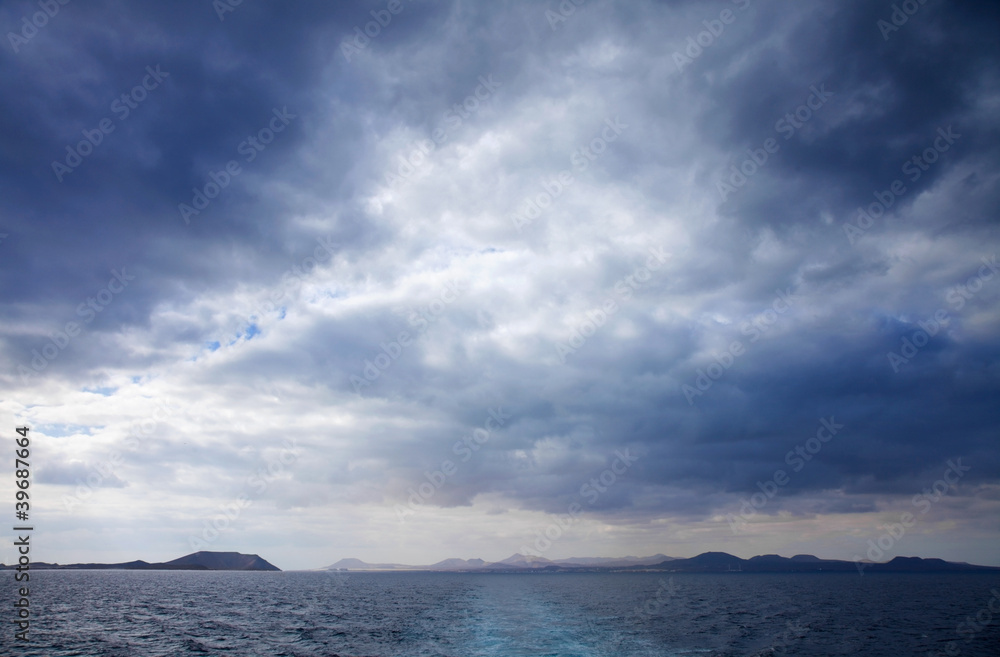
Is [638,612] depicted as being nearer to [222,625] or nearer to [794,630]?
[794,630]

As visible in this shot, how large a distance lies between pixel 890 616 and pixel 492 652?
82.1 m

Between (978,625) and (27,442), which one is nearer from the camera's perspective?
(27,442)

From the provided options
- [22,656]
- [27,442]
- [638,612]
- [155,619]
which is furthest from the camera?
[638,612]

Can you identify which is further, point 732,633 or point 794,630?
point 794,630

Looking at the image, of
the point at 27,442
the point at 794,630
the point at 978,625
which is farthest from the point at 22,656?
the point at 978,625

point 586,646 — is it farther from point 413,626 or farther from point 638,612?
point 638,612

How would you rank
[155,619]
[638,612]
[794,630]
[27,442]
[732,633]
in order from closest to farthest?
[27,442] → [732,633] → [794,630] → [155,619] → [638,612]

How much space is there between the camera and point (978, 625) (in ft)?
250

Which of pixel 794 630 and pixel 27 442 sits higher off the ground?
pixel 27 442

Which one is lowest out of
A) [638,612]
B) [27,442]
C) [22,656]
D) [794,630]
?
[638,612]

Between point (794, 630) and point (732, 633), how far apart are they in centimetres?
1233

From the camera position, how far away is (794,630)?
73.9 meters

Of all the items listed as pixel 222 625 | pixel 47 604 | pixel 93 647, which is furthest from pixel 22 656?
pixel 47 604

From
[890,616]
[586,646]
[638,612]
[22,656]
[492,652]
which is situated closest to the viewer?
[22,656]
